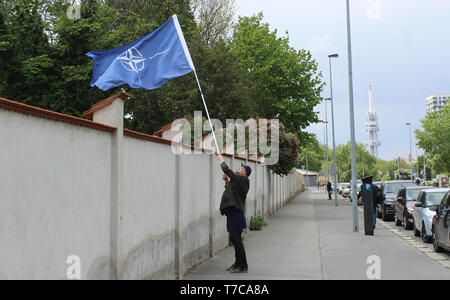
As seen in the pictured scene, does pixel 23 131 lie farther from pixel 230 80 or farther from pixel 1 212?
pixel 230 80

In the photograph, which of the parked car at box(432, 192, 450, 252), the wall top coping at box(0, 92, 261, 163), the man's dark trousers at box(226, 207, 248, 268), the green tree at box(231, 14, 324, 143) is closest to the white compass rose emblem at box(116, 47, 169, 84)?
the wall top coping at box(0, 92, 261, 163)

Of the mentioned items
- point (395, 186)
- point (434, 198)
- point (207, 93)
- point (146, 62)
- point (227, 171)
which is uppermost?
point (207, 93)

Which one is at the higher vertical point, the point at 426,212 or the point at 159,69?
the point at 159,69

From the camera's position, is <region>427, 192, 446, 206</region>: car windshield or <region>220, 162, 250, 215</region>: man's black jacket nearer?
<region>220, 162, 250, 215</region>: man's black jacket

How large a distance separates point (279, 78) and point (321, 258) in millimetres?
29276

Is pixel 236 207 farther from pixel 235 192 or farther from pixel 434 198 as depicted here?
pixel 434 198

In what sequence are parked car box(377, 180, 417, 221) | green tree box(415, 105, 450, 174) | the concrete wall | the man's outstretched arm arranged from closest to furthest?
the concrete wall
the man's outstretched arm
parked car box(377, 180, 417, 221)
green tree box(415, 105, 450, 174)

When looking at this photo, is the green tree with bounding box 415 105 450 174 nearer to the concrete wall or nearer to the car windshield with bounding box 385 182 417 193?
the car windshield with bounding box 385 182 417 193

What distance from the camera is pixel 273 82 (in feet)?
133

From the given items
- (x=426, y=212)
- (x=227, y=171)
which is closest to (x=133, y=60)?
(x=227, y=171)

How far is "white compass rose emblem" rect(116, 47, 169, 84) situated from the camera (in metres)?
8.54

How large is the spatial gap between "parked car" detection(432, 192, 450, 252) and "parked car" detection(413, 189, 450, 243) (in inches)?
22.8

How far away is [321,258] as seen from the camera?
11781mm

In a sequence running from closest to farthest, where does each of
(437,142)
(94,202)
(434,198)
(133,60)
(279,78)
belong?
(94,202) < (133,60) < (434,198) < (279,78) < (437,142)
